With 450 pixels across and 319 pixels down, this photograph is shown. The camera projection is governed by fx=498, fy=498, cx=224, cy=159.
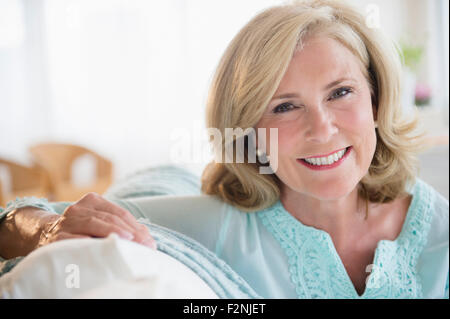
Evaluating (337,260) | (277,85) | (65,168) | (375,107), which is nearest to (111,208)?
(277,85)

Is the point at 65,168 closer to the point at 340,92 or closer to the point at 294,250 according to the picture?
the point at 294,250

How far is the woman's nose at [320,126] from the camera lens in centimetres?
96

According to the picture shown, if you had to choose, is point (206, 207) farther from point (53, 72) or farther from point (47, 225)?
point (53, 72)

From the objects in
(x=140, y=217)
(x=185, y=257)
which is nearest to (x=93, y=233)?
(x=185, y=257)

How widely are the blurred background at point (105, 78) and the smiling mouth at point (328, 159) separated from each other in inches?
117

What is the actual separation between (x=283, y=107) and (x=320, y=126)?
0.32ft

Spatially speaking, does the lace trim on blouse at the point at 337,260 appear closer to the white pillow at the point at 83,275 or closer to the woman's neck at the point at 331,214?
the woman's neck at the point at 331,214

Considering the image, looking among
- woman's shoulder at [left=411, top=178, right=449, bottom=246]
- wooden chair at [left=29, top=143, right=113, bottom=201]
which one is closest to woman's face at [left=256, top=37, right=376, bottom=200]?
woman's shoulder at [left=411, top=178, right=449, bottom=246]

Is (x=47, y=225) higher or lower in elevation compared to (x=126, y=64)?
lower

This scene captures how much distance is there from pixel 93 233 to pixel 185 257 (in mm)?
178

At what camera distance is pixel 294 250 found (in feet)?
3.58

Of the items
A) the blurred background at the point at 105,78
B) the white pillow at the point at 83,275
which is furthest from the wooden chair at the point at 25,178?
the white pillow at the point at 83,275
